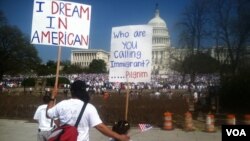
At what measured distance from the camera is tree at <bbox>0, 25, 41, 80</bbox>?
205 ft

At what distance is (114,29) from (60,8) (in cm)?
119

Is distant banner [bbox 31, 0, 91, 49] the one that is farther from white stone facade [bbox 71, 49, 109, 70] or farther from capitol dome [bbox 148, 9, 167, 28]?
white stone facade [bbox 71, 49, 109, 70]

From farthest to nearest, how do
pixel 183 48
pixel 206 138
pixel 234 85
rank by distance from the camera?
pixel 183 48
pixel 234 85
pixel 206 138

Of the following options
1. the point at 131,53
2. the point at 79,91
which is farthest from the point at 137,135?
the point at 79,91

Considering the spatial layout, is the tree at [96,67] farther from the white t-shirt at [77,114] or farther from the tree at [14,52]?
the white t-shirt at [77,114]

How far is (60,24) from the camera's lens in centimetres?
701

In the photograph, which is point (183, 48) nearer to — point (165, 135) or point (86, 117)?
point (165, 135)

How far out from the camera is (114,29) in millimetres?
7871

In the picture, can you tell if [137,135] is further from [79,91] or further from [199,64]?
[199,64]

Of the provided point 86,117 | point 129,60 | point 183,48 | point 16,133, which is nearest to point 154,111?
point 16,133

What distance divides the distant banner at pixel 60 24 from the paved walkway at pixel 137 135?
22.6 ft

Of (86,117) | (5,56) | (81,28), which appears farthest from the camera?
(5,56)

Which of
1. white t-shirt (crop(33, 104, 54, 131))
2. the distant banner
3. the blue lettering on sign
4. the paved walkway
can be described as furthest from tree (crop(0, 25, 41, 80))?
the distant banner

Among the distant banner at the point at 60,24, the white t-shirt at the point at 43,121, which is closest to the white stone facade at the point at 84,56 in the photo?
the white t-shirt at the point at 43,121
